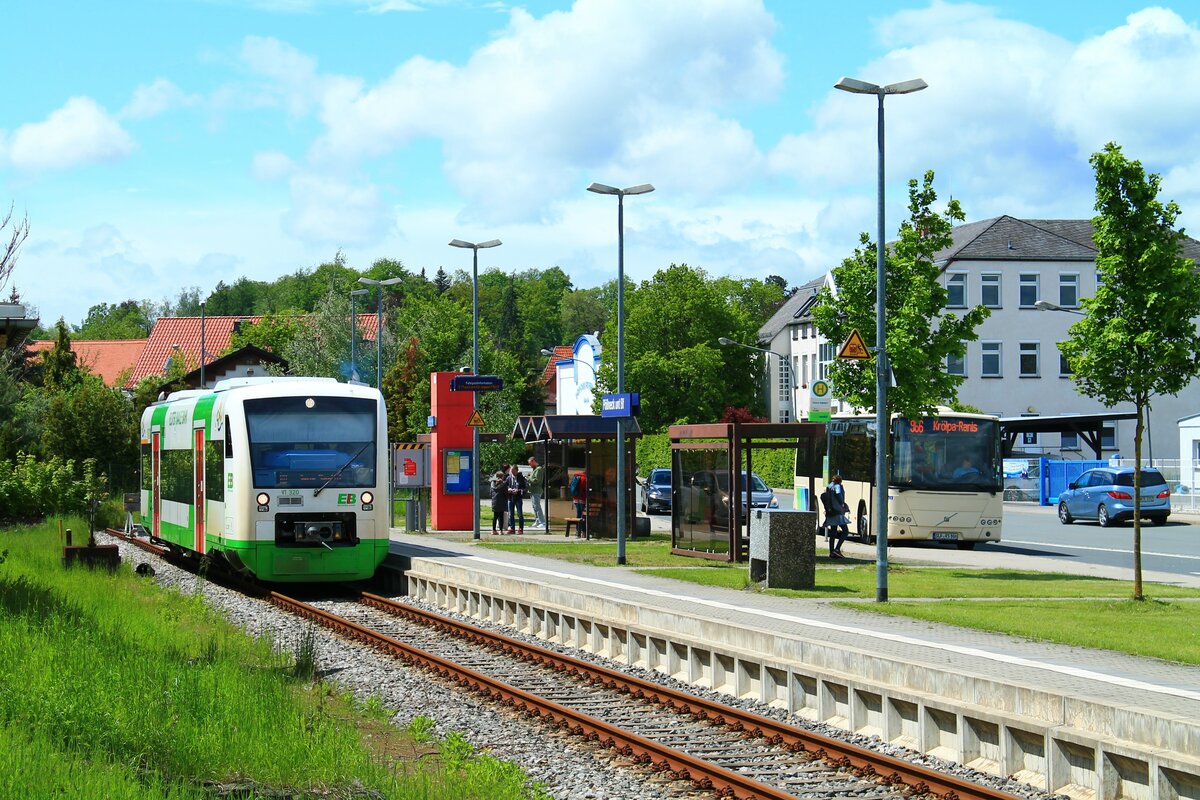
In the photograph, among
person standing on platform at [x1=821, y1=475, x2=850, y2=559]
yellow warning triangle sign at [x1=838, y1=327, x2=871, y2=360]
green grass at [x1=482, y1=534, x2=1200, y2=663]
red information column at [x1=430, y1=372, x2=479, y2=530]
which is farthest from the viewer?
red information column at [x1=430, y1=372, x2=479, y2=530]

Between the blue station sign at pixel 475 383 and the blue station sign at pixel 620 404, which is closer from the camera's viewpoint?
the blue station sign at pixel 620 404

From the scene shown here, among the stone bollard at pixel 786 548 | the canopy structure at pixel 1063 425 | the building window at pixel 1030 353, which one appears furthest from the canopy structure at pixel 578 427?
the building window at pixel 1030 353

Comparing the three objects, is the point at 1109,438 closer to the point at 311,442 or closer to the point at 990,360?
the point at 990,360

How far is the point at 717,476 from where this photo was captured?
88.4ft

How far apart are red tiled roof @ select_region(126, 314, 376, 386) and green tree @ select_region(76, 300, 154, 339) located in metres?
72.7

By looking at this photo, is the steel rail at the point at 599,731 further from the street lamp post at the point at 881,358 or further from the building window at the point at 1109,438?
the building window at the point at 1109,438

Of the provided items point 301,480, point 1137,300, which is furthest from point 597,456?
point 1137,300

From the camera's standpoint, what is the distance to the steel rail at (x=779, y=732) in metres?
9.82

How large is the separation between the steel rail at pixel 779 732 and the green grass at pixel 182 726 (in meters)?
2.50

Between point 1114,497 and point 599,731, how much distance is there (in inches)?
1425

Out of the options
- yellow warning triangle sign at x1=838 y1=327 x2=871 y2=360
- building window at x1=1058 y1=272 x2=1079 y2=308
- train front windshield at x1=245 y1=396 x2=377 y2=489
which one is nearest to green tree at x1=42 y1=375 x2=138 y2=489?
train front windshield at x1=245 y1=396 x2=377 y2=489

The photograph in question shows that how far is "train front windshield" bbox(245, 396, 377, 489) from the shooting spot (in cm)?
2238

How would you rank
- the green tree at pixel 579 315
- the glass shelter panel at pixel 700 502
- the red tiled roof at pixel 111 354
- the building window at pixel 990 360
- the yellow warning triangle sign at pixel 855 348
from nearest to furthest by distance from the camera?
the yellow warning triangle sign at pixel 855 348
the glass shelter panel at pixel 700 502
the building window at pixel 990 360
the red tiled roof at pixel 111 354
the green tree at pixel 579 315

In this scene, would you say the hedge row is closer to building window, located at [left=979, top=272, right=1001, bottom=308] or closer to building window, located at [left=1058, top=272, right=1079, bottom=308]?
building window, located at [left=979, top=272, right=1001, bottom=308]
